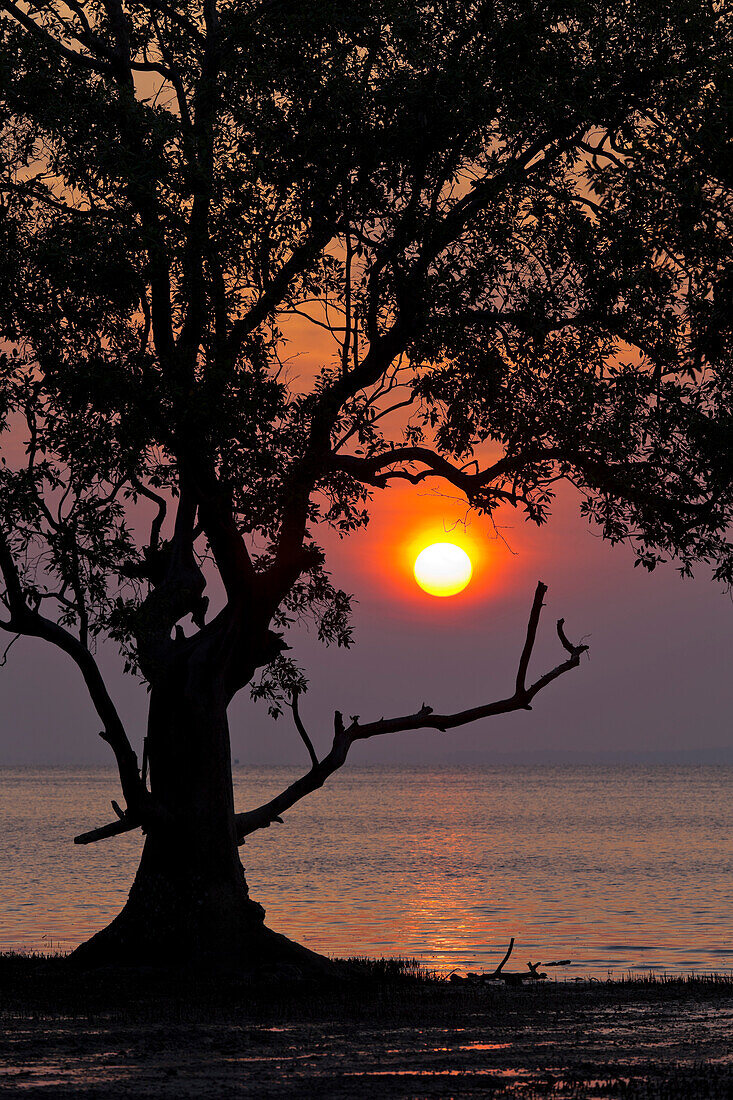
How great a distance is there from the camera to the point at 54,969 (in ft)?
75.9

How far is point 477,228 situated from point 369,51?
3.30 meters

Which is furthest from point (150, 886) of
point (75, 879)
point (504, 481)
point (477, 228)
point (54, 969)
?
point (75, 879)

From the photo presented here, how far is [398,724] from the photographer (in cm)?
2411

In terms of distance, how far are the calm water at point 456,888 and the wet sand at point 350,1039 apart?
12.1 metres

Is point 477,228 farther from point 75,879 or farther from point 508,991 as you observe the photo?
point 75,879

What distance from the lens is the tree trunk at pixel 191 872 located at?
22.0m

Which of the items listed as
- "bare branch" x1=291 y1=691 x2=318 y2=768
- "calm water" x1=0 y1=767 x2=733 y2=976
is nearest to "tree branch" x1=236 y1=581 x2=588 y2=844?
"bare branch" x1=291 y1=691 x2=318 y2=768

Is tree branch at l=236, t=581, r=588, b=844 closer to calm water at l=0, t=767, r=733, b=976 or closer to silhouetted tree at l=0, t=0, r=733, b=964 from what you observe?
silhouetted tree at l=0, t=0, r=733, b=964

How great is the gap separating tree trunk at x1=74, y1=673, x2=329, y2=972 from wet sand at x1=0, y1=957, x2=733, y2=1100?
0.62 meters

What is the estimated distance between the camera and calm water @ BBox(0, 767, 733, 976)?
40.6 metres

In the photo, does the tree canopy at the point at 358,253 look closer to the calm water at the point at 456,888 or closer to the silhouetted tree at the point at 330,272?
the silhouetted tree at the point at 330,272

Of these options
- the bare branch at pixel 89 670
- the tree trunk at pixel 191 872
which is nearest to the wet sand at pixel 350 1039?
the tree trunk at pixel 191 872

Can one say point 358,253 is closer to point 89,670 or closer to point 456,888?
point 89,670

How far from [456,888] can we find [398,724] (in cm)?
4101
